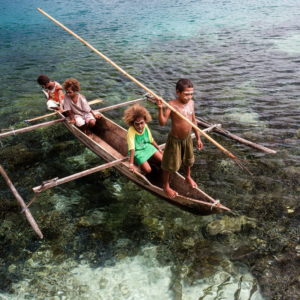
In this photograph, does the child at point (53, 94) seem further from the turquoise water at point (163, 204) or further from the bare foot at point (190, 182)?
the bare foot at point (190, 182)

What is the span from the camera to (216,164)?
25.3 feet

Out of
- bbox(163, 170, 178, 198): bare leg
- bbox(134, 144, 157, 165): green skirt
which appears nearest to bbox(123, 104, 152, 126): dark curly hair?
bbox(134, 144, 157, 165): green skirt

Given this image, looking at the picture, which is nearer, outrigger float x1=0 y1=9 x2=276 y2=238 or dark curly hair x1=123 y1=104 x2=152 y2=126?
outrigger float x1=0 y1=9 x2=276 y2=238

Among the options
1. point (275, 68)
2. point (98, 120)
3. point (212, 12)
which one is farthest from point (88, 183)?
point (212, 12)

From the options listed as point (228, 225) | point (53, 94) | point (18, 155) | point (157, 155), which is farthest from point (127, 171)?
point (53, 94)

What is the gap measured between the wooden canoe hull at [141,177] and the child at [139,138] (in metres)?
0.28

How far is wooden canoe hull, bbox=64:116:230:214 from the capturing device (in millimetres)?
5348

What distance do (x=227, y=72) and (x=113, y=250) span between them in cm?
1052

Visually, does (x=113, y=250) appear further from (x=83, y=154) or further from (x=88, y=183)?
Answer: (x=83, y=154)

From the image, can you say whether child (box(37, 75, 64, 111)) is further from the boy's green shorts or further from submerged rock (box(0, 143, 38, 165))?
the boy's green shorts

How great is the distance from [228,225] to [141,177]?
1925 millimetres

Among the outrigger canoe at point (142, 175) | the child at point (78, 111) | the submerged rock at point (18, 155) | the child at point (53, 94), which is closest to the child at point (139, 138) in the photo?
the outrigger canoe at point (142, 175)

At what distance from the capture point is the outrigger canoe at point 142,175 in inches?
211

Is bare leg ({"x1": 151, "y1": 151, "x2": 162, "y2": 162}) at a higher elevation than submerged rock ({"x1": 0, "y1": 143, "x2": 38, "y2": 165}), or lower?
higher
